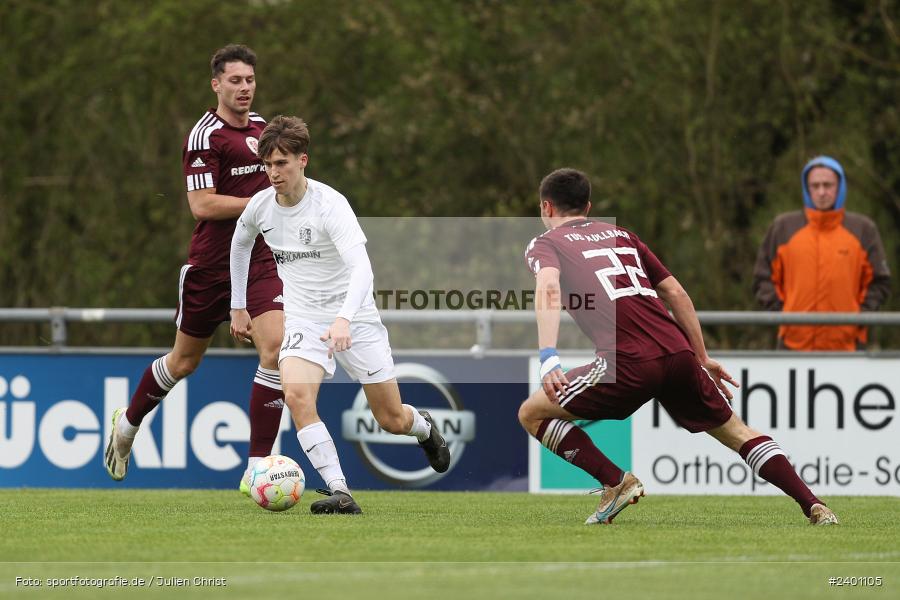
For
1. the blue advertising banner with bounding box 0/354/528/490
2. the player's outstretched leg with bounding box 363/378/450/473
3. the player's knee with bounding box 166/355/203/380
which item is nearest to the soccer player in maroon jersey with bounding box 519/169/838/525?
the player's outstretched leg with bounding box 363/378/450/473

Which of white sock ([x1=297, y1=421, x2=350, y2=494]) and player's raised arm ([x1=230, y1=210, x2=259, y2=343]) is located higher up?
player's raised arm ([x1=230, y1=210, x2=259, y2=343])

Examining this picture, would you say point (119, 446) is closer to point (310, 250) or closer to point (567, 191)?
point (310, 250)

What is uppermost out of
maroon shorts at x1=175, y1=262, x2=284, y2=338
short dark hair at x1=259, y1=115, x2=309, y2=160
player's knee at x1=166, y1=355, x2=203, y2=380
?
short dark hair at x1=259, y1=115, x2=309, y2=160

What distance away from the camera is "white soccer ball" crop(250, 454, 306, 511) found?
27.0ft

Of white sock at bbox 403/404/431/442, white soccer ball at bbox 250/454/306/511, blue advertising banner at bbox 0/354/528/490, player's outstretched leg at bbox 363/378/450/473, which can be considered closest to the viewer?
white soccer ball at bbox 250/454/306/511

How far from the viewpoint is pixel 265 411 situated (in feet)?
29.3

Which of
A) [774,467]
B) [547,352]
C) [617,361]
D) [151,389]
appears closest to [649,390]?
[617,361]

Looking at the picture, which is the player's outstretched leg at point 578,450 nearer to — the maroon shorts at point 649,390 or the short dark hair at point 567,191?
the maroon shorts at point 649,390

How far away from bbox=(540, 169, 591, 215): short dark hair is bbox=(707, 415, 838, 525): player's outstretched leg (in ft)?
4.27

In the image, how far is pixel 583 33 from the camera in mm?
18031

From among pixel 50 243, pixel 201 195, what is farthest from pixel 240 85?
pixel 50 243

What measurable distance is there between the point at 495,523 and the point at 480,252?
434 inches

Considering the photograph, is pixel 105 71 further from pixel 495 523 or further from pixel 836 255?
pixel 495 523

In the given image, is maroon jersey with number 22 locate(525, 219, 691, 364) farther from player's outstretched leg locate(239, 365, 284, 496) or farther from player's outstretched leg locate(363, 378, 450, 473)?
player's outstretched leg locate(239, 365, 284, 496)
